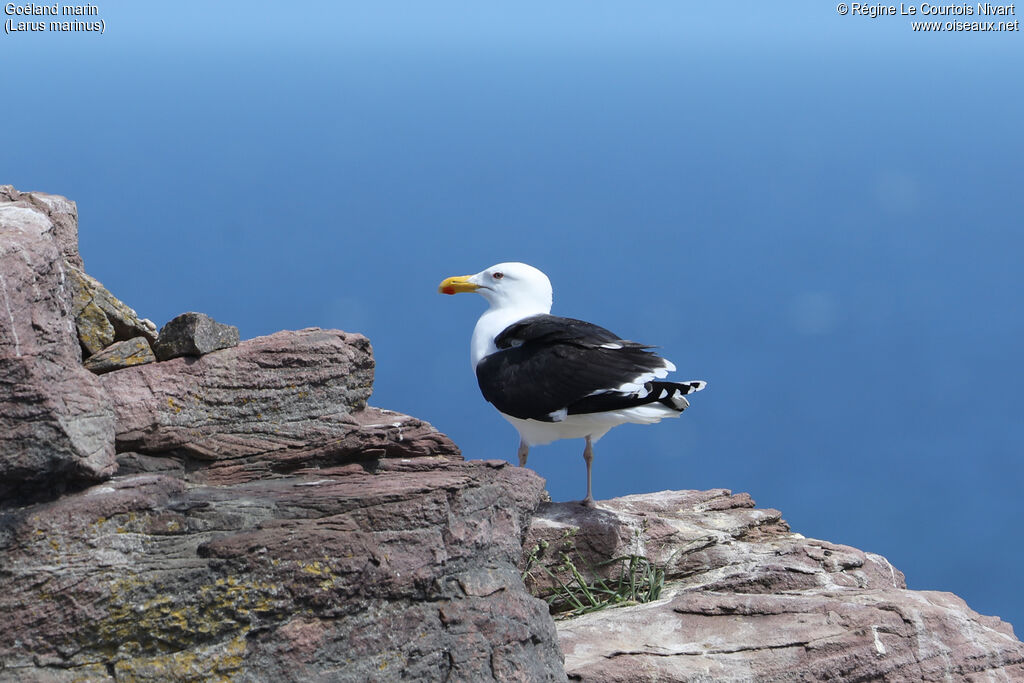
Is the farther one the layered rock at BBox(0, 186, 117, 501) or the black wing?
the black wing

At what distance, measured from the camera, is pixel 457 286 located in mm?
10641

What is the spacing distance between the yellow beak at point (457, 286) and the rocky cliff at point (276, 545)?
10.3ft

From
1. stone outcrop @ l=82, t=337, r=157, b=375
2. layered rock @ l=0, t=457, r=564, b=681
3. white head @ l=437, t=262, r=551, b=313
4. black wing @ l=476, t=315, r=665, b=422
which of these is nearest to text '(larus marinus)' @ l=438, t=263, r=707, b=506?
black wing @ l=476, t=315, r=665, b=422

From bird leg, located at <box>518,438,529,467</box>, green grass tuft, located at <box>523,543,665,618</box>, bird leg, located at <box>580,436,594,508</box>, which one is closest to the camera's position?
green grass tuft, located at <box>523,543,665,618</box>

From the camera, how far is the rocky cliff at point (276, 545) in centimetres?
586

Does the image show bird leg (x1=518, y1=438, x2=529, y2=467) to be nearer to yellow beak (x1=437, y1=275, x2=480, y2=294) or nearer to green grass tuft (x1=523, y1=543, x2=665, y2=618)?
green grass tuft (x1=523, y1=543, x2=665, y2=618)

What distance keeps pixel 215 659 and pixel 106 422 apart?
135cm

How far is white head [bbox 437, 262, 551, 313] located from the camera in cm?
1032

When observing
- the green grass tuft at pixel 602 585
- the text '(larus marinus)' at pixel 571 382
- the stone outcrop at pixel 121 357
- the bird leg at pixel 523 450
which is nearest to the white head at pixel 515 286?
the text '(larus marinus)' at pixel 571 382

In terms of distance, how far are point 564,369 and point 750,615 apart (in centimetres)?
224

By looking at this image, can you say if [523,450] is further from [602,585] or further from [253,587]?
[253,587]

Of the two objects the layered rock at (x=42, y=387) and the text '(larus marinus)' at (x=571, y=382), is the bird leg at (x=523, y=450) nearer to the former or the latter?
the text '(larus marinus)' at (x=571, y=382)

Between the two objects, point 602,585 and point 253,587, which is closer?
point 253,587

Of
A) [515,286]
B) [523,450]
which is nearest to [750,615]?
[523,450]
